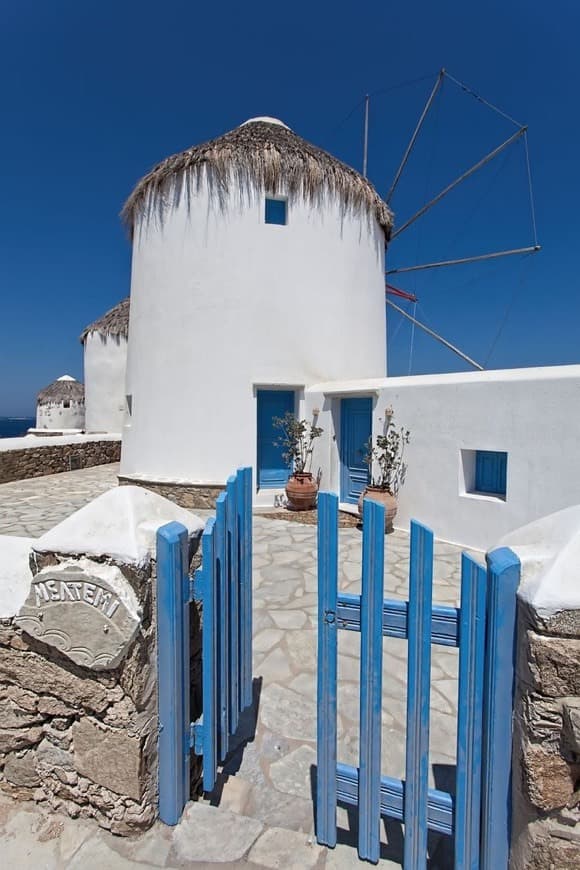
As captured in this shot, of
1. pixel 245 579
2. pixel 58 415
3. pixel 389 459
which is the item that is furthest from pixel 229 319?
pixel 58 415

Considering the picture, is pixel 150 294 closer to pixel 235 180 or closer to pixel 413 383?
pixel 235 180

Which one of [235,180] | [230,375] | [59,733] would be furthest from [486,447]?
[235,180]

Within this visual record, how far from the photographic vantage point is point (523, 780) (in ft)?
4.94

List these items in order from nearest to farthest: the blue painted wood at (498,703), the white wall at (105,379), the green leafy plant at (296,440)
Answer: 1. the blue painted wood at (498,703)
2. the green leafy plant at (296,440)
3. the white wall at (105,379)

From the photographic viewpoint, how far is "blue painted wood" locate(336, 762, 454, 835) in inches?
69.8

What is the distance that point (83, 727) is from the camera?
6.43ft

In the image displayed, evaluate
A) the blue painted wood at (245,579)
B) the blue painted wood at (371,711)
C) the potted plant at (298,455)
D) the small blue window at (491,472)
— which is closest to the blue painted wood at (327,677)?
the blue painted wood at (371,711)

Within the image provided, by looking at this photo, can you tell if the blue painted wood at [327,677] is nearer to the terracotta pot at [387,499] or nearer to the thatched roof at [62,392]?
the terracotta pot at [387,499]

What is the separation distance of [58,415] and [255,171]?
23.3m

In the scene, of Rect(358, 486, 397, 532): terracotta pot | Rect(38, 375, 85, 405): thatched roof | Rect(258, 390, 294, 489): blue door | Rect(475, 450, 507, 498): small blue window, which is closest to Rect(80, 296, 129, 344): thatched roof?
Rect(38, 375, 85, 405): thatched roof

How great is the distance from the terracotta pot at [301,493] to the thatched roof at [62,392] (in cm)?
2332

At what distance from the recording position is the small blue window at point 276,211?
8.84m

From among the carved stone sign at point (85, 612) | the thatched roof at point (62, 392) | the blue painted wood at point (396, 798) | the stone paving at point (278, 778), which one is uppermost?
the thatched roof at point (62, 392)

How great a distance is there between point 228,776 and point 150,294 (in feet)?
29.5
